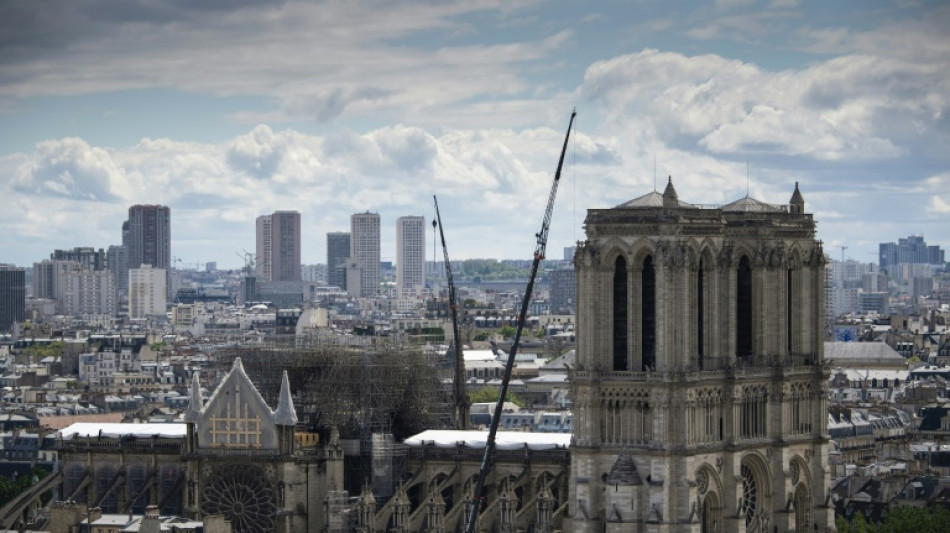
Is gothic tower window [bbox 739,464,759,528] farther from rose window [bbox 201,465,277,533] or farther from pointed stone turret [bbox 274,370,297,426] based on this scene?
rose window [bbox 201,465,277,533]

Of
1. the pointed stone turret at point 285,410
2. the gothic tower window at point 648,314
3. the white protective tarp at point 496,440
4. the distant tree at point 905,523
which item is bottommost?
the distant tree at point 905,523

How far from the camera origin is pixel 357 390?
559 feet

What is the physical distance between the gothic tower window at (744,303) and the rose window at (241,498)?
27772 mm

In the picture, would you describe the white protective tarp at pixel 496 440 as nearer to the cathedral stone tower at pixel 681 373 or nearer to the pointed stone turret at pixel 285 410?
the pointed stone turret at pixel 285 410

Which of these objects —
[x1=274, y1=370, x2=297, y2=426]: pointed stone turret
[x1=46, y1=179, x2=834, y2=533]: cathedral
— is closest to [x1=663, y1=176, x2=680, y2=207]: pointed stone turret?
[x1=46, y1=179, x2=834, y2=533]: cathedral

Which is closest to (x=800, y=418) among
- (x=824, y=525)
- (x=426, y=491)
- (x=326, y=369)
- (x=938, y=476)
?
(x=824, y=525)

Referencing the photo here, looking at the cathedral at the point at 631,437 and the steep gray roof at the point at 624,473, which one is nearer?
the steep gray roof at the point at 624,473

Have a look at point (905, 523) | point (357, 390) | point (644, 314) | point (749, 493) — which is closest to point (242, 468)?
point (357, 390)

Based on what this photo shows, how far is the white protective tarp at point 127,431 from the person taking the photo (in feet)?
552

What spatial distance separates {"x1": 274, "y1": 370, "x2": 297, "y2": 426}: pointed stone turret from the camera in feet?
522

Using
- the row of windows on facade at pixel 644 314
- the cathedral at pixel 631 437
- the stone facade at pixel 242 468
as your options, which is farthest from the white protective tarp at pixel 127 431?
the row of windows on facade at pixel 644 314

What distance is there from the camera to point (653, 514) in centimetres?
13900

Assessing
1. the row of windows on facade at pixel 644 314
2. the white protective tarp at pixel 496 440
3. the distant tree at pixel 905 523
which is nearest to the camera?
the row of windows on facade at pixel 644 314

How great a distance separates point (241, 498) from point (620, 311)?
94.5 ft
